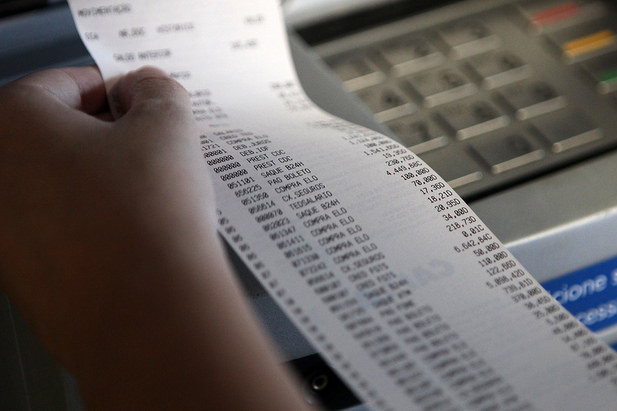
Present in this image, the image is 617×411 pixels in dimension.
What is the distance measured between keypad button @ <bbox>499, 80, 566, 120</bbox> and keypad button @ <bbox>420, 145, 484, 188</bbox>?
0.12 meters

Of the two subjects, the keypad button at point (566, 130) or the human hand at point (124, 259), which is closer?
the human hand at point (124, 259)

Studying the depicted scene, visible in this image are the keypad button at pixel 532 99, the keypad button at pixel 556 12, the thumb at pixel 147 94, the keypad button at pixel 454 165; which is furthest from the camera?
the keypad button at pixel 556 12

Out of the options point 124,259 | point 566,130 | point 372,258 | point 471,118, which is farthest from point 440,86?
point 124,259

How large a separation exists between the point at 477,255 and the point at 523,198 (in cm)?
16

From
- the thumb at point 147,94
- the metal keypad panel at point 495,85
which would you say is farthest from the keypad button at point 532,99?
the thumb at point 147,94

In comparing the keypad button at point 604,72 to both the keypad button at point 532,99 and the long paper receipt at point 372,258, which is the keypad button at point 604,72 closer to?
the keypad button at point 532,99

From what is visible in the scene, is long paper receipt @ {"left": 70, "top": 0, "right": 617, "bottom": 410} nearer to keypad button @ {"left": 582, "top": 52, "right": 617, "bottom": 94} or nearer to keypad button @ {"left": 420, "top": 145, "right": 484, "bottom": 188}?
keypad button @ {"left": 420, "top": 145, "right": 484, "bottom": 188}

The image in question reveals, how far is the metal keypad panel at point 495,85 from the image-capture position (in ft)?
3.26

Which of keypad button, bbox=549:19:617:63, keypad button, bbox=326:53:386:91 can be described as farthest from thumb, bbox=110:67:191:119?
keypad button, bbox=549:19:617:63

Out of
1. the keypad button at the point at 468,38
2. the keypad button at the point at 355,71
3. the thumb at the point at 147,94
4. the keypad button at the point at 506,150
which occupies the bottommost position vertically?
the keypad button at the point at 506,150

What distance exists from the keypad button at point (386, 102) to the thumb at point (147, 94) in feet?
0.91

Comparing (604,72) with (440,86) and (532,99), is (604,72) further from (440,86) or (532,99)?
(440,86)

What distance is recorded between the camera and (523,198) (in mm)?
930

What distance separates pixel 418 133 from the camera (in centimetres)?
102
